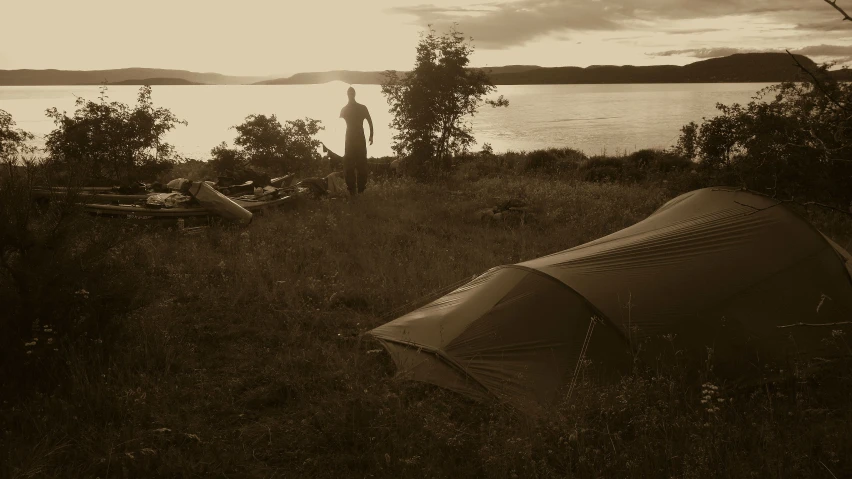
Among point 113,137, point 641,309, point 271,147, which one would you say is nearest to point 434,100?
point 271,147

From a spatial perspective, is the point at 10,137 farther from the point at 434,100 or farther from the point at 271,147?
the point at 434,100

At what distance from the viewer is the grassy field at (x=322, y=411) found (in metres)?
4.27

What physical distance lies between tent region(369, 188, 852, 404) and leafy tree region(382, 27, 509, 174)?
13067mm

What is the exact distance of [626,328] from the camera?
527cm

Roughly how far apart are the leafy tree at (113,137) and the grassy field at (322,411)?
304 inches

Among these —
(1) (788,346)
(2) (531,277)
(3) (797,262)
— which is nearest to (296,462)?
(2) (531,277)

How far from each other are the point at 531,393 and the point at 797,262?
294cm

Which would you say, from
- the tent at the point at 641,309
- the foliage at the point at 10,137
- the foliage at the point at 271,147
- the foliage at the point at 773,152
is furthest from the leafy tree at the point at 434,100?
the tent at the point at 641,309

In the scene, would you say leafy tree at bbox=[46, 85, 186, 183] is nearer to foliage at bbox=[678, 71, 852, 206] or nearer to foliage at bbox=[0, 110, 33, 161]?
foliage at bbox=[0, 110, 33, 161]

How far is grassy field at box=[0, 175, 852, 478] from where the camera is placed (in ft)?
14.0

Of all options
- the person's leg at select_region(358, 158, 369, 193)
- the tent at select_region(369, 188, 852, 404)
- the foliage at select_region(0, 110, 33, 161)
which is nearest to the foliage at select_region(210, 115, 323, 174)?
the person's leg at select_region(358, 158, 369, 193)

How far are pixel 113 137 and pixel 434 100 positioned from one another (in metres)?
9.04

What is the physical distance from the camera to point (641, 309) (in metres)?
5.40

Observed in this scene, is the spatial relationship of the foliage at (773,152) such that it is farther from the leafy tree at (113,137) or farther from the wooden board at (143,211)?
the leafy tree at (113,137)
